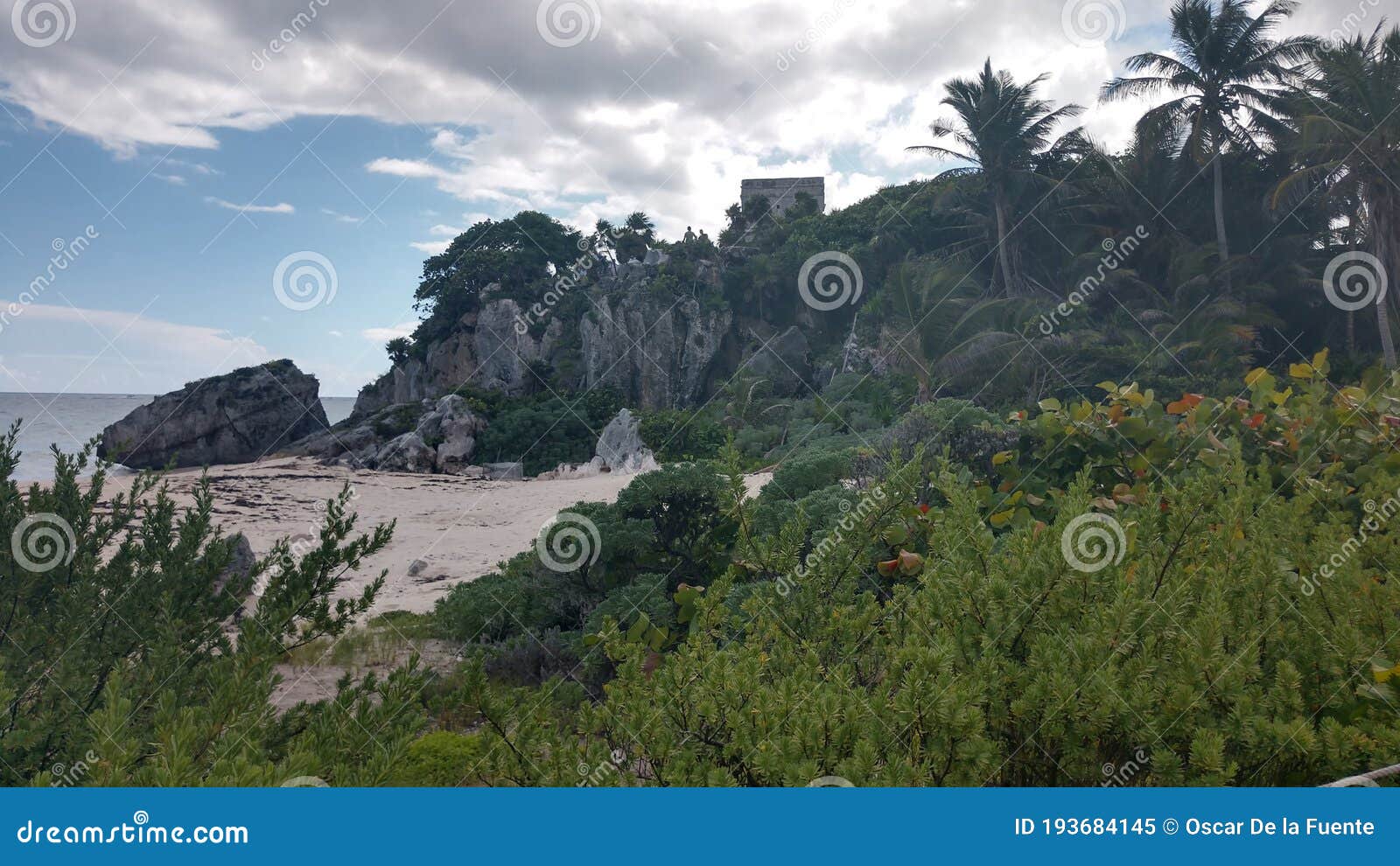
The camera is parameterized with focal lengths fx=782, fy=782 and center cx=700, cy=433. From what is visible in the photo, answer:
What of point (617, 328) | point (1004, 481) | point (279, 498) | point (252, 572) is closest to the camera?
point (252, 572)

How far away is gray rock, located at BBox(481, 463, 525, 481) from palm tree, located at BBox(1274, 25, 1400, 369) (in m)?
19.8

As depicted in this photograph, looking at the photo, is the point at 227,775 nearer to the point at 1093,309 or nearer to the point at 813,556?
the point at 813,556

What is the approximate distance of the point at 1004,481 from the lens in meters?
4.46

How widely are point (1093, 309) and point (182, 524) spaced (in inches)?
903

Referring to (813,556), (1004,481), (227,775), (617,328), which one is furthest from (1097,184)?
(227,775)
